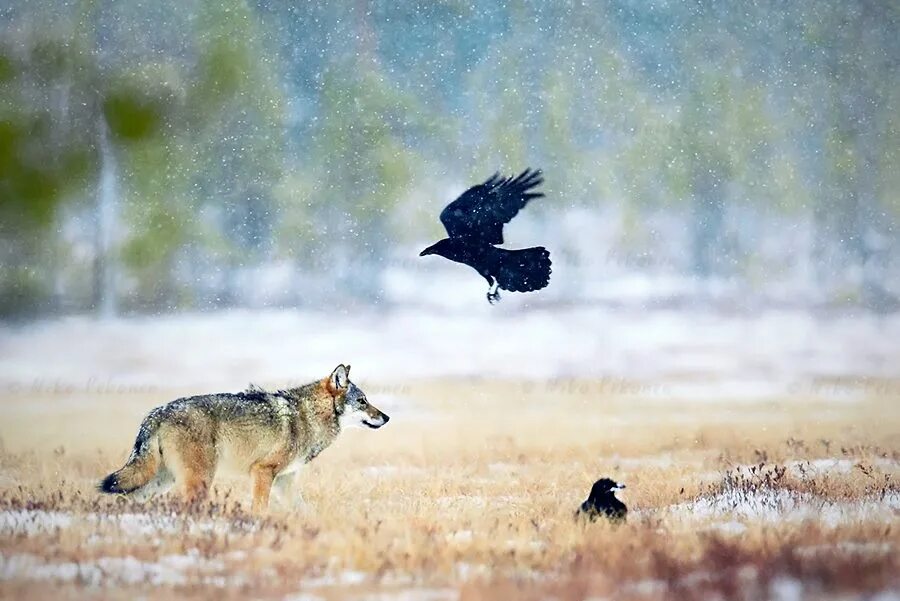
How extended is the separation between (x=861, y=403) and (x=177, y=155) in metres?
2.50

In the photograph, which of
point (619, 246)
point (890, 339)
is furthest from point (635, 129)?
point (890, 339)

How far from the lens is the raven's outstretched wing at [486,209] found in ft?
10.5

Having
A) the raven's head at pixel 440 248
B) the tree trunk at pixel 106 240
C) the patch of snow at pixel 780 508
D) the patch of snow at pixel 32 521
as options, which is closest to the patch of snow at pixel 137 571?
the patch of snow at pixel 32 521

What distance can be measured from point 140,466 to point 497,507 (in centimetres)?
112

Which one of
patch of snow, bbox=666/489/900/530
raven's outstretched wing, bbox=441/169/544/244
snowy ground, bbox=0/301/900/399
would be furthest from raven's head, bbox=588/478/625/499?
raven's outstretched wing, bbox=441/169/544/244

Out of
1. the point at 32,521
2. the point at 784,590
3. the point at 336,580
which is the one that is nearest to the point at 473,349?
the point at 336,580

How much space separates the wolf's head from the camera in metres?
3.06

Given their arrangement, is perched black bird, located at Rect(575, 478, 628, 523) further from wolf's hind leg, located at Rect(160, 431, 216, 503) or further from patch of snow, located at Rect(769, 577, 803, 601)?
wolf's hind leg, located at Rect(160, 431, 216, 503)

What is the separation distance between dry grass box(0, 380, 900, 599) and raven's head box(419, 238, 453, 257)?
1.48 ft

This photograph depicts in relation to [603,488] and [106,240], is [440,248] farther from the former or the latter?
[106,240]

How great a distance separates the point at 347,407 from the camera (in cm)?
307

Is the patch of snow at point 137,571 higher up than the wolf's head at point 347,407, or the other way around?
the wolf's head at point 347,407

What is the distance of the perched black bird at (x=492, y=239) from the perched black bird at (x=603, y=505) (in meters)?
0.70

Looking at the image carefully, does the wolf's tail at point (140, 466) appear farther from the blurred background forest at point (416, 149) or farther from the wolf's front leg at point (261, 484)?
the blurred background forest at point (416, 149)
